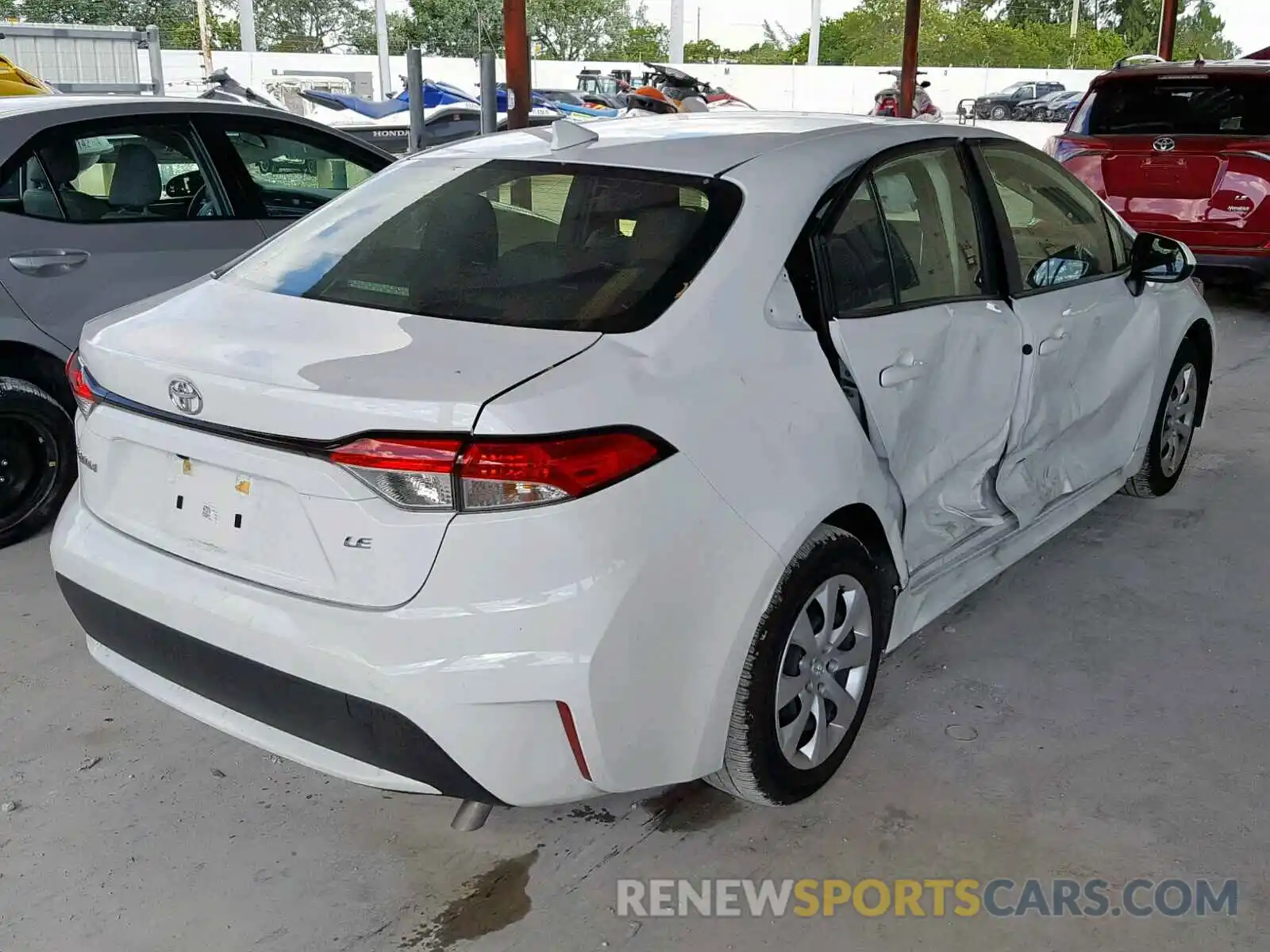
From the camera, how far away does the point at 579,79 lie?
30484mm

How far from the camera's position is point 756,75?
45188mm

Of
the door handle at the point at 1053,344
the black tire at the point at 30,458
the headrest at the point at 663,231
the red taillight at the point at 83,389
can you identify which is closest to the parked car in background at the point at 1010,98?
the door handle at the point at 1053,344

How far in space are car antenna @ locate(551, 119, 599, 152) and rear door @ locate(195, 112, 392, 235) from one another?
1.77 m

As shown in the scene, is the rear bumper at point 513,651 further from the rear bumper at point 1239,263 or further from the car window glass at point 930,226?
the rear bumper at point 1239,263

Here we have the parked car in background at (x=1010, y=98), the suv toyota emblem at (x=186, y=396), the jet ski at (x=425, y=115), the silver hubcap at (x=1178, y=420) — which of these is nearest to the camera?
the suv toyota emblem at (x=186, y=396)

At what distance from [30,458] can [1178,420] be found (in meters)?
4.29

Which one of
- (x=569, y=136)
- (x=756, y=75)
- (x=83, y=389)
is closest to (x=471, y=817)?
(x=83, y=389)

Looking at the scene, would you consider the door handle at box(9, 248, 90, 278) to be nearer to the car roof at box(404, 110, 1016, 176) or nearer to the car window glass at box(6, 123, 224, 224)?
the car window glass at box(6, 123, 224, 224)

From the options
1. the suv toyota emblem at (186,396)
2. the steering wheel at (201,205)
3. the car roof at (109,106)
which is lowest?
the suv toyota emblem at (186,396)

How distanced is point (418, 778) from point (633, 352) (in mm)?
861

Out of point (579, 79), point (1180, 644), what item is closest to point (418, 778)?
point (1180, 644)

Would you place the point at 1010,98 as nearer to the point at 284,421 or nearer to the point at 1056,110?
the point at 1056,110

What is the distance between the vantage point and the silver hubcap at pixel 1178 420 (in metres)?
4.53

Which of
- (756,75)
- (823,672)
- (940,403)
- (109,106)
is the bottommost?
(823,672)
